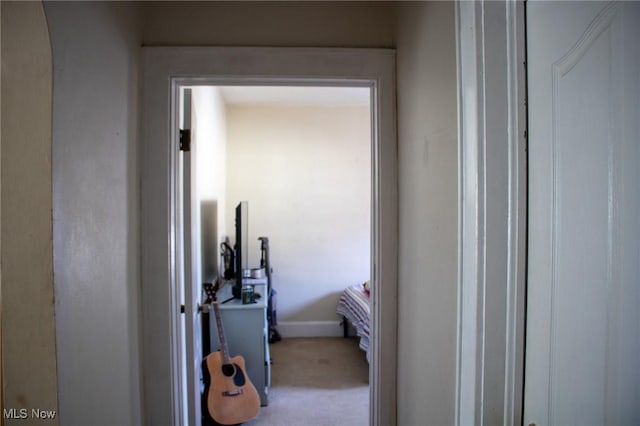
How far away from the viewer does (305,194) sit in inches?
178

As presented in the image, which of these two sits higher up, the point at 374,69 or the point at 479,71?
the point at 374,69

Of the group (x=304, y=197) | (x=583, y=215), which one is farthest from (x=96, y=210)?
(x=304, y=197)

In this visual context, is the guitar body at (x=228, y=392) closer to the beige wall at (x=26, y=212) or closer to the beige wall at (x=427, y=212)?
the beige wall at (x=427, y=212)

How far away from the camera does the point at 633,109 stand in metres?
0.61

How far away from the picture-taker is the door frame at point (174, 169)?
1.63m

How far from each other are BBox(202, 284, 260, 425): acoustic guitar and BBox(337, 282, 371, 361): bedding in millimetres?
1112

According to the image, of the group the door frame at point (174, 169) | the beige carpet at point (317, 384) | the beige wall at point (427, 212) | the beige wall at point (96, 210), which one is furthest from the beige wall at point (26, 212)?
the beige carpet at point (317, 384)

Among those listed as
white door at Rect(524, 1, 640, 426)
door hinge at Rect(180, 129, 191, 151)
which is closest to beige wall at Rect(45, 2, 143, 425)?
door hinge at Rect(180, 129, 191, 151)

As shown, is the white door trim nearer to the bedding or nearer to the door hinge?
the door hinge

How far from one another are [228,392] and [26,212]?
72.9 inches

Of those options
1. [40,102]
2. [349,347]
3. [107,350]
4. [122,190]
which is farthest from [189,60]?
[349,347]

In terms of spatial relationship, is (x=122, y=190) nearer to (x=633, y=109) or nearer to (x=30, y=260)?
(x=30, y=260)

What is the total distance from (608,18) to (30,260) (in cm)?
133

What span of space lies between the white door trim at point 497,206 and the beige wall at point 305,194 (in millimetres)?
3584
